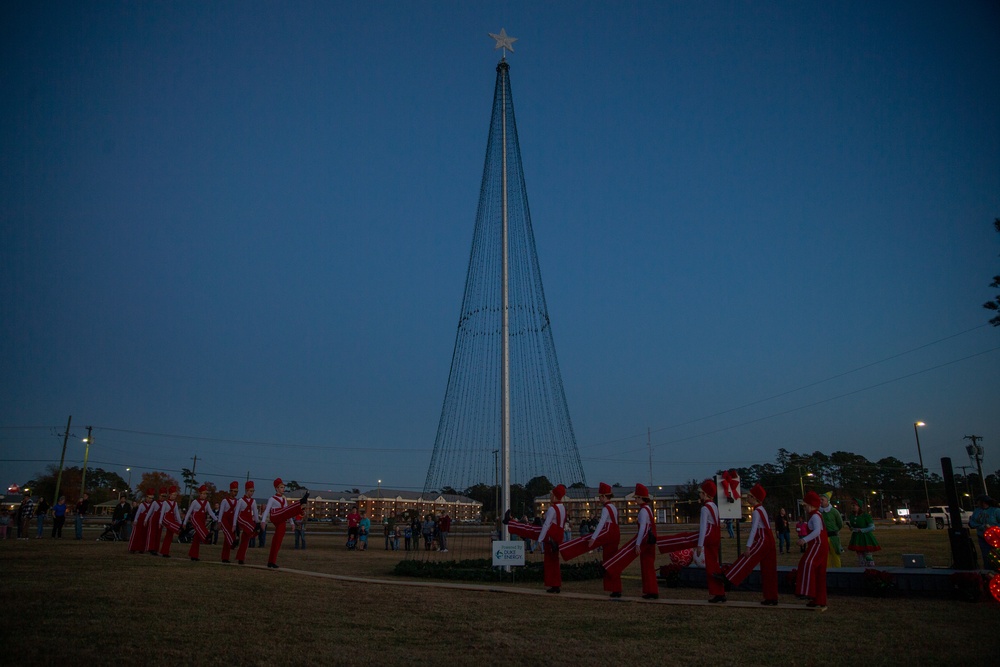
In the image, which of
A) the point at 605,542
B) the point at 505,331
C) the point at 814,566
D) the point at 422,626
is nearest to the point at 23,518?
the point at 505,331

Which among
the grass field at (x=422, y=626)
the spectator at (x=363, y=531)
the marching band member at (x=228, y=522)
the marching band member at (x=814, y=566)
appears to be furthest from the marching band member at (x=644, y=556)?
the spectator at (x=363, y=531)

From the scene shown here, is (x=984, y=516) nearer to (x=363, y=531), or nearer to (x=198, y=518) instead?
(x=198, y=518)

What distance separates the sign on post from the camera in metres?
16.5

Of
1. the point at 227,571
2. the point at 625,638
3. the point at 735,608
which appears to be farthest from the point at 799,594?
the point at 227,571

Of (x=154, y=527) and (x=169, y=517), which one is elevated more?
(x=169, y=517)

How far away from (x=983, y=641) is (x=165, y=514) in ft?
68.0

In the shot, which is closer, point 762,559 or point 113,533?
point 762,559

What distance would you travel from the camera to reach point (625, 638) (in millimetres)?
8609

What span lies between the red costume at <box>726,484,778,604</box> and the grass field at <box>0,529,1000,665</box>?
0.57 m

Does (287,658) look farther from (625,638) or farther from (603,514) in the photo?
(603,514)

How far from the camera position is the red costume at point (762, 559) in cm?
1183

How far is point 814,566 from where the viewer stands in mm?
11688

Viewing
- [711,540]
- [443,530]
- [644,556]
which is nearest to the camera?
[711,540]

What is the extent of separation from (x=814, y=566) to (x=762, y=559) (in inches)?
34.7
